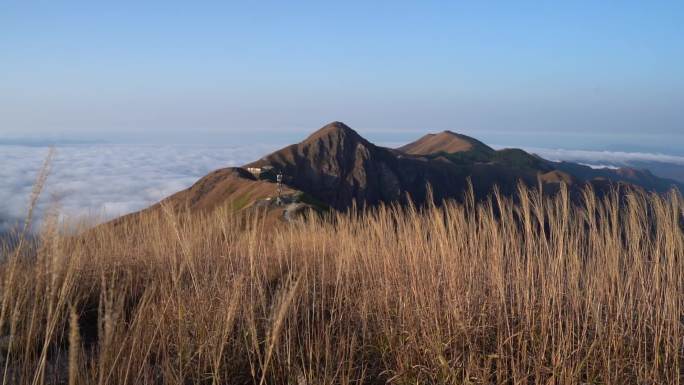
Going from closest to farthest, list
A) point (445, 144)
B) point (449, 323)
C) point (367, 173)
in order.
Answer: point (449, 323)
point (367, 173)
point (445, 144)

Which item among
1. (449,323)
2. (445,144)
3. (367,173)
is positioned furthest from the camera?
(445,144)

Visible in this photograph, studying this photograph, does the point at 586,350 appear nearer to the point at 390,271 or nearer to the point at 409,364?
the point at 409,364

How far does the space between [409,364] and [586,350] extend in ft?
3.63

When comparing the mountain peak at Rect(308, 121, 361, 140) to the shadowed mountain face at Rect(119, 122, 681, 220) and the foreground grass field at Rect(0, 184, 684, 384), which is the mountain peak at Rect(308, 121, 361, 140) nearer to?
the shadowed mountain face at Rect(119, 122, 681, 220)

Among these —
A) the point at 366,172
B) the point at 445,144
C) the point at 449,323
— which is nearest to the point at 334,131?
the point at 366,172

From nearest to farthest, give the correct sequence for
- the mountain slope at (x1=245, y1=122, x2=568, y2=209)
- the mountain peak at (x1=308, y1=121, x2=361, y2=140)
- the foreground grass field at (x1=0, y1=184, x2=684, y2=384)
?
the foreground grass field at (x1=0, y1=184, x2=684, y2=384)
the mountain slope at (x1=245, y1=122, x2=568, y2=209)
the mountain peak at (x1=308, y1=121, x2=361, y2=140)

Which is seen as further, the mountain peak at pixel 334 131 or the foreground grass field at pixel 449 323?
the mountain peak at pixel 334 131

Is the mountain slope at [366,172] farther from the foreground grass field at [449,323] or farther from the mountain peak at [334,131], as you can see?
the foreground grass field at [449,323]

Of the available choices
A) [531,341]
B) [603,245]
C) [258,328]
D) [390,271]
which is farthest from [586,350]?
[258,328]

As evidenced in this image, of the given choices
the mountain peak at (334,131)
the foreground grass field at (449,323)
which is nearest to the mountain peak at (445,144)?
the mountain peak at (334,131)

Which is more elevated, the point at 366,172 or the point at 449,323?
the point at 449,323

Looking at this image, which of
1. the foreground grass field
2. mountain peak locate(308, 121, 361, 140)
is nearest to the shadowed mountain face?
mountain peak locate(308, 121, 361, 140)

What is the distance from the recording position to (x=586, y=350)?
3.34m

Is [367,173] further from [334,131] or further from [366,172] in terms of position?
[334,131]
